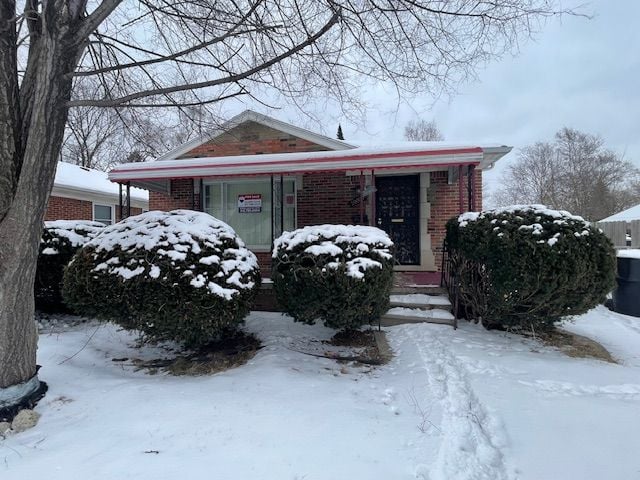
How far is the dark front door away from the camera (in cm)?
884

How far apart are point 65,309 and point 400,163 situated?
6108mm

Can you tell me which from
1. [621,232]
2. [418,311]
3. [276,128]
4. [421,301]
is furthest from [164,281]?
[621,232]

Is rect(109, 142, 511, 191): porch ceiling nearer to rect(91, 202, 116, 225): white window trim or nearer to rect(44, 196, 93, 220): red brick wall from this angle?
rect(44, 196, 93, 220): red brick wall

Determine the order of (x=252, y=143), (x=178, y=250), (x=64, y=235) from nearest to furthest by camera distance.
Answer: (x=178, y=250) → (x=64, y=235) → (x=252, y=143)

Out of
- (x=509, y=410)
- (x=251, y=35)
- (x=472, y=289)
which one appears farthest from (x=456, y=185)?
(x=509, y=410)

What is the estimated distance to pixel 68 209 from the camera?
1440 cm

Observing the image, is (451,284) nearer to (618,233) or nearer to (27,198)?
(27,198)

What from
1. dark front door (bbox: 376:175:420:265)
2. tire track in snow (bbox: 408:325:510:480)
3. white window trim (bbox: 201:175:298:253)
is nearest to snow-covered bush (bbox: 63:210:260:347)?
tire track in snow (bbox: 408:325:510:480)

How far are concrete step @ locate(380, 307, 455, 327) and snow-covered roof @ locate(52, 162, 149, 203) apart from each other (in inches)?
438

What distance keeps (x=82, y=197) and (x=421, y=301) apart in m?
14.1

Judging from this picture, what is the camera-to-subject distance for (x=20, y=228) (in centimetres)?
318

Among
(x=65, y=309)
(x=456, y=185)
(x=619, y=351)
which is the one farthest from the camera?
(x=456, y=185)

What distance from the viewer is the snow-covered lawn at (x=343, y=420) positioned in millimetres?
2389

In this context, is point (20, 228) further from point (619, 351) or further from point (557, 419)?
point (619, 351)
